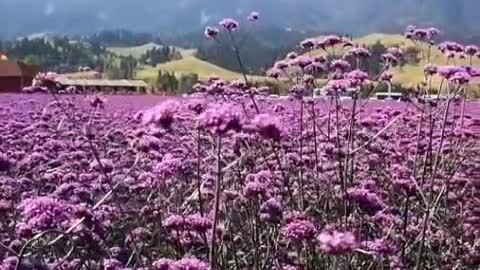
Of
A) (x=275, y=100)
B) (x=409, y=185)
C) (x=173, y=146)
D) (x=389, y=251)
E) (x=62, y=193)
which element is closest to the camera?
(x=389, y=251)

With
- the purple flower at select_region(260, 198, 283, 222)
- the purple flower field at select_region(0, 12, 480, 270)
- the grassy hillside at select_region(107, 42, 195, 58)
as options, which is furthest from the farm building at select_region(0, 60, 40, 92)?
the grassy hillside at select_region(107, 42, 195, 58)

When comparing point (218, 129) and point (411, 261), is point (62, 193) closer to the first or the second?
point (411, 261)

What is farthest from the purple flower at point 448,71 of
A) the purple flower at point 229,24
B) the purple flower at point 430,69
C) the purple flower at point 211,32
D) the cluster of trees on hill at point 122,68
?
the cluster of trees on hill at point 122,68

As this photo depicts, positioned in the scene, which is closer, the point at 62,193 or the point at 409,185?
the point at 409,185

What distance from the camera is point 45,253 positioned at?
6262 mm

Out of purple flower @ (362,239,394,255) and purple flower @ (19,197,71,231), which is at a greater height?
purple flower @ (19,197,71,231)

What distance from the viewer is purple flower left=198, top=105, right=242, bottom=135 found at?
115 inches

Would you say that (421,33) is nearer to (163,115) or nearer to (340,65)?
(340,65)

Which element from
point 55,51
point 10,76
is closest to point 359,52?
point 10,76

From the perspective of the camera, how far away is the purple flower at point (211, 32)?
6307 mm

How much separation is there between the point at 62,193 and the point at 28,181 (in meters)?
1.13

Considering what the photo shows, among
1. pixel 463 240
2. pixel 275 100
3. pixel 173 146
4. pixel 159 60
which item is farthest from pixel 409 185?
pixel 159 60

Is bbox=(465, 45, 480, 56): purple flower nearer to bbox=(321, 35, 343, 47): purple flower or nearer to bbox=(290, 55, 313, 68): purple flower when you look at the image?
bbox=(321, 35, 343, 47): purple flower

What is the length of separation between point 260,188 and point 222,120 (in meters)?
2.09
